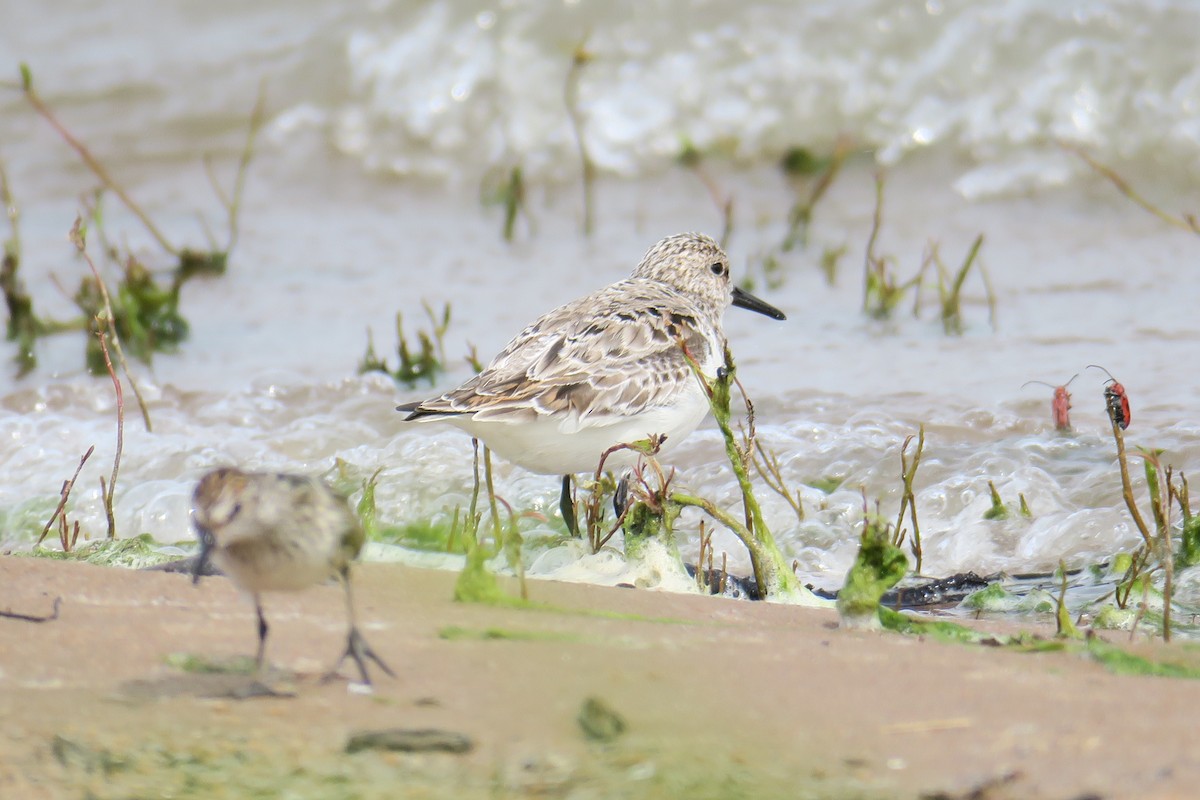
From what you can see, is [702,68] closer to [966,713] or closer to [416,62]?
[416,62]

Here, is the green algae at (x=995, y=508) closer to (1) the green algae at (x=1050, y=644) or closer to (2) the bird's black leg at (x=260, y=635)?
(1) the green algae at (x=1050, y=644)

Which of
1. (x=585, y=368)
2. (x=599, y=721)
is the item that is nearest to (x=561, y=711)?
(x=599, y=721)

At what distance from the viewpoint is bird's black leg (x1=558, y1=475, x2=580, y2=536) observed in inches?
206

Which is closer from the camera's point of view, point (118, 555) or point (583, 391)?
point (118, 555)

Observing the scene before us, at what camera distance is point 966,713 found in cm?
252

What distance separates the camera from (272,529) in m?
2.42

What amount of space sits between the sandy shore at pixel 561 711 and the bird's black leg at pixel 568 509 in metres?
1.99

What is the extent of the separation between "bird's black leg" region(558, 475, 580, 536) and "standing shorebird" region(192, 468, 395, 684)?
8.85ft

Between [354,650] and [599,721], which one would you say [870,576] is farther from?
[354,650]

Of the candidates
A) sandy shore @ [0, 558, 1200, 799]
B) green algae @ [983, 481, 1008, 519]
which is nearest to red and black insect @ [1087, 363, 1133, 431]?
sandy shore @ [0, 558, 1200, 799]

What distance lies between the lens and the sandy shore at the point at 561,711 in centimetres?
227

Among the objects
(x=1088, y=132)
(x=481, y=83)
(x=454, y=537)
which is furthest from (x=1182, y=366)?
(x=481, y=83)

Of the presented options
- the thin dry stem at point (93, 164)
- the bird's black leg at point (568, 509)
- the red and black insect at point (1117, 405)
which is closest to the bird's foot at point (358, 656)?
the red and black insect at point (1117, 405)

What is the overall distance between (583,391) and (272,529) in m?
2.76
